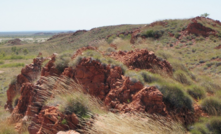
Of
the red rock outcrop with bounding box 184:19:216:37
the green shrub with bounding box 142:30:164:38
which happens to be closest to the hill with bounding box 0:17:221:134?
the green shrub with bounding box 142:30:164:38

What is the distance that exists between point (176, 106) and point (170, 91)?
409mm

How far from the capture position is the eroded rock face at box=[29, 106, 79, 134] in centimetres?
352

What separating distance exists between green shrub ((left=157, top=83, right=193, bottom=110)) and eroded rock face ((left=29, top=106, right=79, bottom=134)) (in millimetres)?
2364

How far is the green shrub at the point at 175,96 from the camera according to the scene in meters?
4.53

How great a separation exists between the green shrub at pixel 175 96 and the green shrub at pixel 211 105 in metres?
0.39

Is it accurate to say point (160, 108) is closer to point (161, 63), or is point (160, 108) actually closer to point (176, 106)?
point (176, 106)

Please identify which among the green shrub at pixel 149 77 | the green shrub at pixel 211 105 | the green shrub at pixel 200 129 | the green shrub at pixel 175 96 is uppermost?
the green shrub at pixel 149 77

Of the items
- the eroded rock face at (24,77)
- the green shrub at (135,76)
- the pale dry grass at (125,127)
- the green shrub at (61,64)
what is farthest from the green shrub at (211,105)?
the eroded rock face at (24,77)

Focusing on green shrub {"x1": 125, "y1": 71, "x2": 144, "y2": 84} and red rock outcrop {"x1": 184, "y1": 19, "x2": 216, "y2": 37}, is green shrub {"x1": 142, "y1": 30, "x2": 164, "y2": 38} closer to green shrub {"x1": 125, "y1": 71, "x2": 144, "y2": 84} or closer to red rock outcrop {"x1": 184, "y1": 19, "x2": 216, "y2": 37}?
red rock outcrop {"x1": 184, "y1": 19, "x2": 216, "y2": 37}

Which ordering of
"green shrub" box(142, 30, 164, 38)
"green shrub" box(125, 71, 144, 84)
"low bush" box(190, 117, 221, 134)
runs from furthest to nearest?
"green shrub" box(142, 30, 164, 38), "green shrub" box(125, 71, 144, 84), "low bush" box(190, 117, 221, 134)

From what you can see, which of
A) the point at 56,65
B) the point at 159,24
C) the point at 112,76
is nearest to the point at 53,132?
the point at 112,76

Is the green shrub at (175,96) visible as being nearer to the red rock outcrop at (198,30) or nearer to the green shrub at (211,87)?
the green shrub at (211,87)

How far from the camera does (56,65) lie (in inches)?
259

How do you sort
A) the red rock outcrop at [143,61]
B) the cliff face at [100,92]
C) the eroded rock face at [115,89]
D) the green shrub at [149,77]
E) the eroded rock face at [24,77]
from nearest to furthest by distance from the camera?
Answer: the cliff face at [100,92] → the eroded rock face at [115,89] → the green shrub at [149,77] → the red rock outcrop at [143,61] → the eroded rock face at [24,77]
